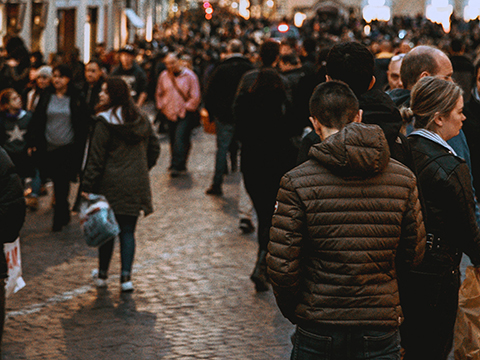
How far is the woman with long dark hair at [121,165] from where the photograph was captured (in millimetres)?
6508

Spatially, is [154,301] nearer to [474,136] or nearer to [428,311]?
[474,136]

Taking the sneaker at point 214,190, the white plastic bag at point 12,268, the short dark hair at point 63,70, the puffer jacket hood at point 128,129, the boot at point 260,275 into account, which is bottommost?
the sneaker at point 214,190

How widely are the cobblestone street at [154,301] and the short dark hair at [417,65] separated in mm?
1724

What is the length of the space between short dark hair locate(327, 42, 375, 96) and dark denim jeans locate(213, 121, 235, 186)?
6.90m

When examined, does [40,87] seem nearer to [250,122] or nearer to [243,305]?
[250,122]

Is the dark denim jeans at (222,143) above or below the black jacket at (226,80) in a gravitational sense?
below

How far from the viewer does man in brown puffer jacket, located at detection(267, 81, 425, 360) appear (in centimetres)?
307

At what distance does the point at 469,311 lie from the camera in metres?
4.25

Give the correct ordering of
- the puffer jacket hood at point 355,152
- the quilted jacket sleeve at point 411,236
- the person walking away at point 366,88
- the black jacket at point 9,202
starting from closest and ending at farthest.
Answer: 1. the puffer jacket hood at point 355,152
2. the quilted jacket sleeve at point 411,236
3. the person walking away at point 366,88
4. the black jacket at point 9,202

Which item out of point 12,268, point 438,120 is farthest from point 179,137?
point 438,120

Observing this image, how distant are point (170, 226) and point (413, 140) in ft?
17.7

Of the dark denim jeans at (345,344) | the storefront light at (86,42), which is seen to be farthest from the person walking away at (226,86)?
the storefront light at (86,42)

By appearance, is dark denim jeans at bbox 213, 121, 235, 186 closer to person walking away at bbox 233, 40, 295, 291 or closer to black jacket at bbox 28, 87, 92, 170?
black jacket at bbox 28, 87, 92, 170

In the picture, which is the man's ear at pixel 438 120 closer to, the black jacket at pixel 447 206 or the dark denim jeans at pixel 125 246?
the black jacket at pixel 447 206
